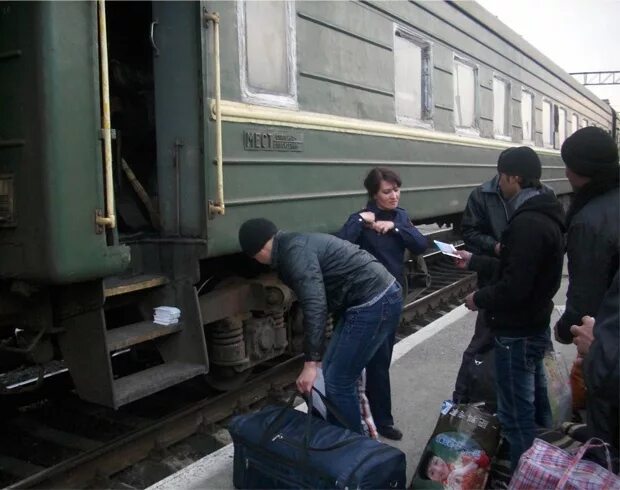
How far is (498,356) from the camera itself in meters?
3.08

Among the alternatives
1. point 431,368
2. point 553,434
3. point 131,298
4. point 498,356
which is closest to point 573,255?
point 498,356

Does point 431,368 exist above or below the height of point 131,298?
below

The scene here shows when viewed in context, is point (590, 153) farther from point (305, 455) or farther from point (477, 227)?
point (305, 455)

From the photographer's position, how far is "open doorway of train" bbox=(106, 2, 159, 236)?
14.3 ft

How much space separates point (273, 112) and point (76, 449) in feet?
7.76

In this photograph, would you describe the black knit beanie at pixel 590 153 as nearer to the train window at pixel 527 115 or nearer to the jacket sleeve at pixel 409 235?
the jacket sleeve at pixel 409 235

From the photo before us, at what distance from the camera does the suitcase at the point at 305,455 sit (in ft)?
8.73

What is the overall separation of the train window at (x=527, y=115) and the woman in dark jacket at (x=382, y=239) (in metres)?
6.92

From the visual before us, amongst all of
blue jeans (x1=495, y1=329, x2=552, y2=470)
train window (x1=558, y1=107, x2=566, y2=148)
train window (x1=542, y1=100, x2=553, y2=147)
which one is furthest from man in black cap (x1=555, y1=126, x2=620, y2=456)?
train window (x1=558, y1=107, x2=566, y2=148)

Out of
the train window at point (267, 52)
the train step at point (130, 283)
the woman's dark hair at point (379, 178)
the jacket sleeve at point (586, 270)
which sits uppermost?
the train window at point (267, 52)

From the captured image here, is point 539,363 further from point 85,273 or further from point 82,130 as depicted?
point 82,130

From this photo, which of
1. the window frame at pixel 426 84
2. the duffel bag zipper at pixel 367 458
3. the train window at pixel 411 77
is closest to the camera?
the duffel bag zipper at pixel 367 458

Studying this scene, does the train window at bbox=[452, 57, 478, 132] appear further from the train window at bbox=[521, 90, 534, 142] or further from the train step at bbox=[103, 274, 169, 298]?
the train step at bbox=[103, 274, 169, 298]

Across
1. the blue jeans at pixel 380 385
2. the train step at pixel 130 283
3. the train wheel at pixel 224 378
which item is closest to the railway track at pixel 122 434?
the train wheel at pixel 224 378
